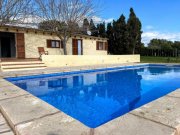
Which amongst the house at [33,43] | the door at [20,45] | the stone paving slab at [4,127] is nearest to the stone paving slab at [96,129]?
the stone paving slab at [4,127]

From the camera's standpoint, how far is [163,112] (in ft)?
10.1

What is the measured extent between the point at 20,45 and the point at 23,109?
12.6 m

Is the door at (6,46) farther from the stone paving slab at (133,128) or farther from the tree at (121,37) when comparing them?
the stone paving slab at (133,128)

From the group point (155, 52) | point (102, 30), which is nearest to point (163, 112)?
point (102, 30)

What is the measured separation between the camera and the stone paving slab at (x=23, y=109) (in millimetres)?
2894

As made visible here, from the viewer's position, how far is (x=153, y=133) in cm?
232

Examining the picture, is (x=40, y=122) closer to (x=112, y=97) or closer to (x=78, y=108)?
(x=78, y=108)

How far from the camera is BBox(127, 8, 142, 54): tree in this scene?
25594 millimetres

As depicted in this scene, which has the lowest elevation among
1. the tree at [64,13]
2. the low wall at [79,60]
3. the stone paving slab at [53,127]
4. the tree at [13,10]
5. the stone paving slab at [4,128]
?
the stone paving slab at [4,128]

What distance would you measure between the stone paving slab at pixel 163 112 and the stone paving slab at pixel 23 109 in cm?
164

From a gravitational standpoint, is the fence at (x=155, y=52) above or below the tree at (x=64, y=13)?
below

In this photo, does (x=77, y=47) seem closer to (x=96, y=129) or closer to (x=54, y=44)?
(x=54, y=44)

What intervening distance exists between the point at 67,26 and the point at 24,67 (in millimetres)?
6122

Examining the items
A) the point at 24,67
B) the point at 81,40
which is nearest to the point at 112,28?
the point at 81,40
